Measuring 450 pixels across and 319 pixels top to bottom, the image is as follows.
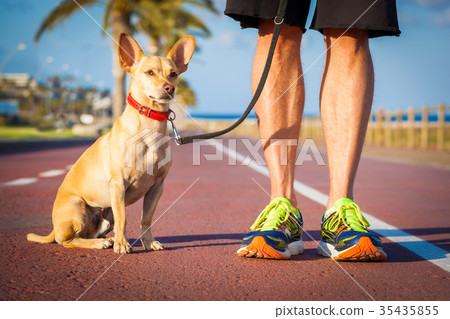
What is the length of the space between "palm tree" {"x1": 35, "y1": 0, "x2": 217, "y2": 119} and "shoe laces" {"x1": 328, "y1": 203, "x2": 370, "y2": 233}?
20.0 m

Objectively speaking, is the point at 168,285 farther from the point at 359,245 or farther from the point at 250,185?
the point at 250,185

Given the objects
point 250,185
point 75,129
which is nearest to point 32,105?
point 75,129

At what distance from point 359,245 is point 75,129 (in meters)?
38.0

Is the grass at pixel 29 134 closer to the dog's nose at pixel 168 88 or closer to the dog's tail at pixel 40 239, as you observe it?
the dog's tail at pixel 40 239

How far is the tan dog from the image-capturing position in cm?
322

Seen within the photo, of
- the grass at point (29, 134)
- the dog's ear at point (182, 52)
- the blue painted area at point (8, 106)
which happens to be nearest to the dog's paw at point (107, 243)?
the dog's ear at point (182, 52)

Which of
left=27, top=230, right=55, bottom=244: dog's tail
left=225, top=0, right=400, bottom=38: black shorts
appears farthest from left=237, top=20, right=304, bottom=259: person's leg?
left=27, top=230, right=55, bottom=244: dog's tail

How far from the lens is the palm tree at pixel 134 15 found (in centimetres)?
2295

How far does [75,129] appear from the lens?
38.9 meters

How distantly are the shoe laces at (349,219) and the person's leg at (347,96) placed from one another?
0.18 meters

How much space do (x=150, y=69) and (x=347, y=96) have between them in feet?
4.28

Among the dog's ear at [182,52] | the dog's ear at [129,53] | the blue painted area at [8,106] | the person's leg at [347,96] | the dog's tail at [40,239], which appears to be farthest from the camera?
the blue painted area at [8,106]

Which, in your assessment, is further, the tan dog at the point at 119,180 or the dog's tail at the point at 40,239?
the dog's tail at the point at 40,239

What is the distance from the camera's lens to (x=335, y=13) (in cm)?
315
